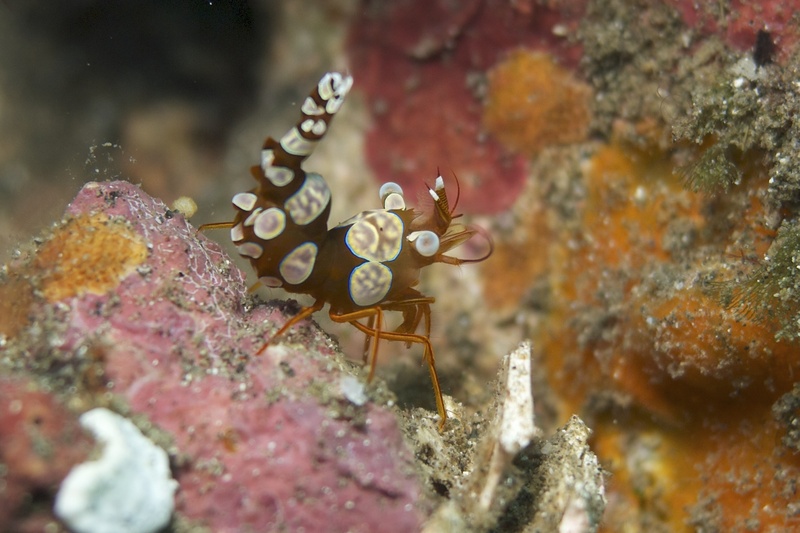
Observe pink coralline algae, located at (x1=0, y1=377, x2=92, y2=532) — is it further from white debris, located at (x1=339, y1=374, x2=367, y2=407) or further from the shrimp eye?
the shrimp eye

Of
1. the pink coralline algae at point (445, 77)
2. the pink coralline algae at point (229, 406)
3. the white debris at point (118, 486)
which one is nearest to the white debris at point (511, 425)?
the pink coralline algae at point (229, 406)

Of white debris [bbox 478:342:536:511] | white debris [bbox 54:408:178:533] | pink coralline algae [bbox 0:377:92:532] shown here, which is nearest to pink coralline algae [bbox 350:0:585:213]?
white debris [bbox 478:342:536:511]

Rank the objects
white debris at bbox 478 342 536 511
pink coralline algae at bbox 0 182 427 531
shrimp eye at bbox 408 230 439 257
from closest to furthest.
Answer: pink coralline algae at bbox 0 182 427 531 → white debris at bbox 478 342 536 511 → shrimp eye at bbox 408 230 439 257

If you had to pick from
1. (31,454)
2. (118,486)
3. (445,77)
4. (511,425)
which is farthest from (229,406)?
(445,77)

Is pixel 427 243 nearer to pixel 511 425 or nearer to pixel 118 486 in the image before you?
pixel 511 425

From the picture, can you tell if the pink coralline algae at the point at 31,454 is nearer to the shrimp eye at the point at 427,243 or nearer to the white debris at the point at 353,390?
the white debris at the point at 353,390

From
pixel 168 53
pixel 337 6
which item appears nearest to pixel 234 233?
pixel 337 6
